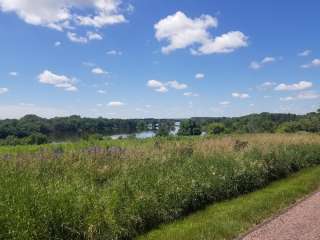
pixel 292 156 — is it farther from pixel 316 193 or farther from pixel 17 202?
pixel 17 202

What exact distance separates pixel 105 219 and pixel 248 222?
3.11 metres

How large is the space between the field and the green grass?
37 centimetres

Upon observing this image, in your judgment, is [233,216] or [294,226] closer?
[294,226]

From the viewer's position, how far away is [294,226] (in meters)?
7.88

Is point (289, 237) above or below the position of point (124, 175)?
below

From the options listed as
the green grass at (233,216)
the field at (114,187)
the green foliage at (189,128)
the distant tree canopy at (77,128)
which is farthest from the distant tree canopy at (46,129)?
the green grass at (233,216)

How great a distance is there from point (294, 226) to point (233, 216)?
122 centimetres

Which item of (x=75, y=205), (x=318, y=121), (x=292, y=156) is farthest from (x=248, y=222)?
(x=318, y=121)

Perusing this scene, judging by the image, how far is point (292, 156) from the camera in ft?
54.5

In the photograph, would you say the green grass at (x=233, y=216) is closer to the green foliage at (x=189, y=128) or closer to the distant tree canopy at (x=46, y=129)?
the distant tree canopy at (x=46, y=129)

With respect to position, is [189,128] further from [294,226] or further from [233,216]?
[294,226]

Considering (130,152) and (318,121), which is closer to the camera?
(130,152)

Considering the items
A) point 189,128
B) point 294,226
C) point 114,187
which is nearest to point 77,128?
point 189,128

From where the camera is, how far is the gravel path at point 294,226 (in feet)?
23.6
